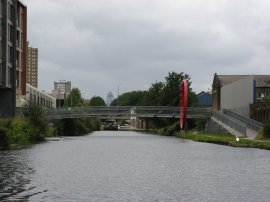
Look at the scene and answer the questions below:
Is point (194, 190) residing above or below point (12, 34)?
below

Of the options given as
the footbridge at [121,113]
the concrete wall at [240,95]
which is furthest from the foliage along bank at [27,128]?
the concrete wall at [240,95]

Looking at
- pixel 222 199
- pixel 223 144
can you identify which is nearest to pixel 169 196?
pixel 222 199

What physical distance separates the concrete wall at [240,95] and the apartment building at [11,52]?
1599 inches

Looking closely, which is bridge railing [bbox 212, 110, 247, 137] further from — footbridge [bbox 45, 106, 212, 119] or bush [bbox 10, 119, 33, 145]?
bush [bbox 10, 119, 33, 145]

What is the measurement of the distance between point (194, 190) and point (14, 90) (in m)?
73.7

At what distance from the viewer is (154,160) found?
4778 centimetres

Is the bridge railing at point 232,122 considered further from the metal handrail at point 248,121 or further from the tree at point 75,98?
the tree at point 75,98

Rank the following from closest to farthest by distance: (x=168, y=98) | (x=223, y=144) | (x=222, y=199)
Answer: (x=222, y=199), (x=223, y=144), (x=168, y=98)

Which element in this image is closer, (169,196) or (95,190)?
(169,196)

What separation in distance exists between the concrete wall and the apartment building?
40616 millimetres

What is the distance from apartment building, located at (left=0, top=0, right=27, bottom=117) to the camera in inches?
3696

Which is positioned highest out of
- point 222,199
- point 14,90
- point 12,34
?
point 12,34

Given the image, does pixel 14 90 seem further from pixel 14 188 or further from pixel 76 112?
pixel 14 188

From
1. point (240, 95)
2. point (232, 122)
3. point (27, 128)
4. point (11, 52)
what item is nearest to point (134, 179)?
point (27, 128)
